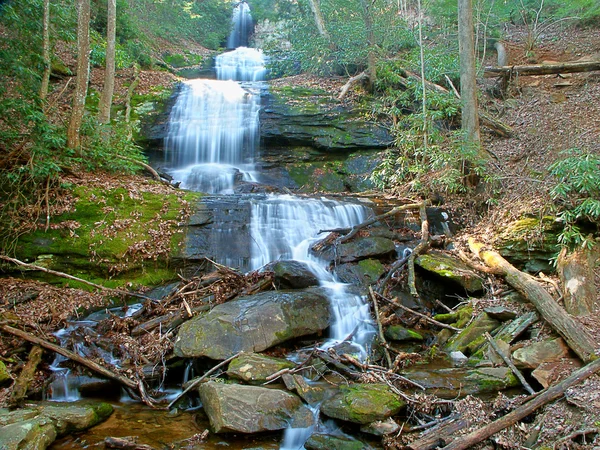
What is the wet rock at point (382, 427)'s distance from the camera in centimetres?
449

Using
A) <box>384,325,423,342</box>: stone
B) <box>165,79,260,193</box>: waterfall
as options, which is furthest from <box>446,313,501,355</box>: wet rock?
<box>165,79,260,193</box>: waterfall

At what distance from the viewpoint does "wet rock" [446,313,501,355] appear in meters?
6.14

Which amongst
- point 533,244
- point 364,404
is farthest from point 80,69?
point 533,244

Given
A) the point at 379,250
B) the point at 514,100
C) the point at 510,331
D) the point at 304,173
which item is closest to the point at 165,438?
the point at 510,331

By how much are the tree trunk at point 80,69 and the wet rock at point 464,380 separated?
7946mm

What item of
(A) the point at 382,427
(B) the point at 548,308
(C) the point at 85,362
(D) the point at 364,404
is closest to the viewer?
(A) the point at 382,427

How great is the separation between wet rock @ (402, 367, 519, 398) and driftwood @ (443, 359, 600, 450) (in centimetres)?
61

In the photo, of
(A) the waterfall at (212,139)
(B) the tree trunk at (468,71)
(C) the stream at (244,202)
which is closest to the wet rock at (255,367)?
(C) the stream at (244,202)

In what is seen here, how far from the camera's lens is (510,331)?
6055mm

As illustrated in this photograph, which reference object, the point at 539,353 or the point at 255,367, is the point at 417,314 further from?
the point at 255,367

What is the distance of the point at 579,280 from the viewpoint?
6.37 metres

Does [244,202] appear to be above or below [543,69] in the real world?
below

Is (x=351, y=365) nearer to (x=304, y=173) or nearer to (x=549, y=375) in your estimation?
(x=549, y=375)

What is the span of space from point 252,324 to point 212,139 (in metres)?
9.62
